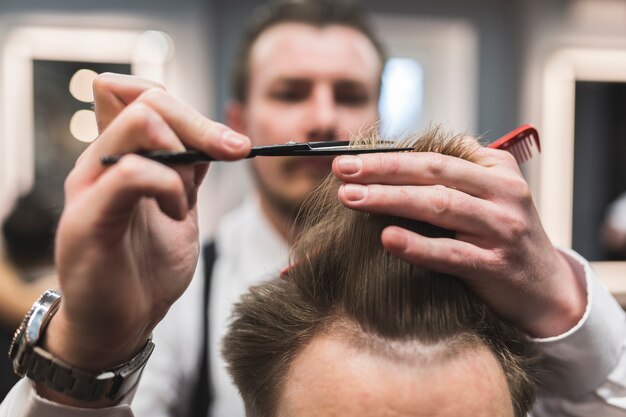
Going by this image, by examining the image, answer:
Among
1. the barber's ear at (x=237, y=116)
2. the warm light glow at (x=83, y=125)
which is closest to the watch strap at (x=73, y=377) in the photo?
the barber's ear at (x=237, y=116)

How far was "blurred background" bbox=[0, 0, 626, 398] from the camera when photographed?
2.98m

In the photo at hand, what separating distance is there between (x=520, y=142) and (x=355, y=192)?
0.98ft

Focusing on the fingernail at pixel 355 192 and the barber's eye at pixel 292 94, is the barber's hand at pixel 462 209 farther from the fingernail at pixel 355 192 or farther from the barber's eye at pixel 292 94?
the barber's eye at pixel 292 94

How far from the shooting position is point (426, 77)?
3291 millimetres

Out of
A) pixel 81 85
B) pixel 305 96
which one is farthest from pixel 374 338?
pixel 81 85

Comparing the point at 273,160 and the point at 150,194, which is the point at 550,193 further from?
the point at 150,194

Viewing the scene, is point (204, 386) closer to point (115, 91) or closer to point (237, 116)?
point (237, 116)

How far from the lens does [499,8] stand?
3295 millimetres

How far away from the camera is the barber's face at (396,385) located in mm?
587

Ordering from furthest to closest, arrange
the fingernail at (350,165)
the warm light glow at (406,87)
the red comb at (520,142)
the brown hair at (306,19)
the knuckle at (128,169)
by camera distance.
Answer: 1. the warm light glow at (406,87)
2. the brown hair at (306,19)
3. the red comb at (520,142)
4. the fingernail at (350,165)
5. the knuckle at (128,169)

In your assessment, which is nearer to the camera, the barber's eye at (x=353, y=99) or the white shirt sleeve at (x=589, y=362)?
the white shirt sleeve at (x=589, y=362)

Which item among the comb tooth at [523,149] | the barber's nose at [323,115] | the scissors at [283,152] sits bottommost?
the scissors at [283,152]

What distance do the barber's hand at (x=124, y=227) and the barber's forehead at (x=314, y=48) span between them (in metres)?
1.00

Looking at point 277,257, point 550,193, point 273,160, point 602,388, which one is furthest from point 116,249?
point 550,193
